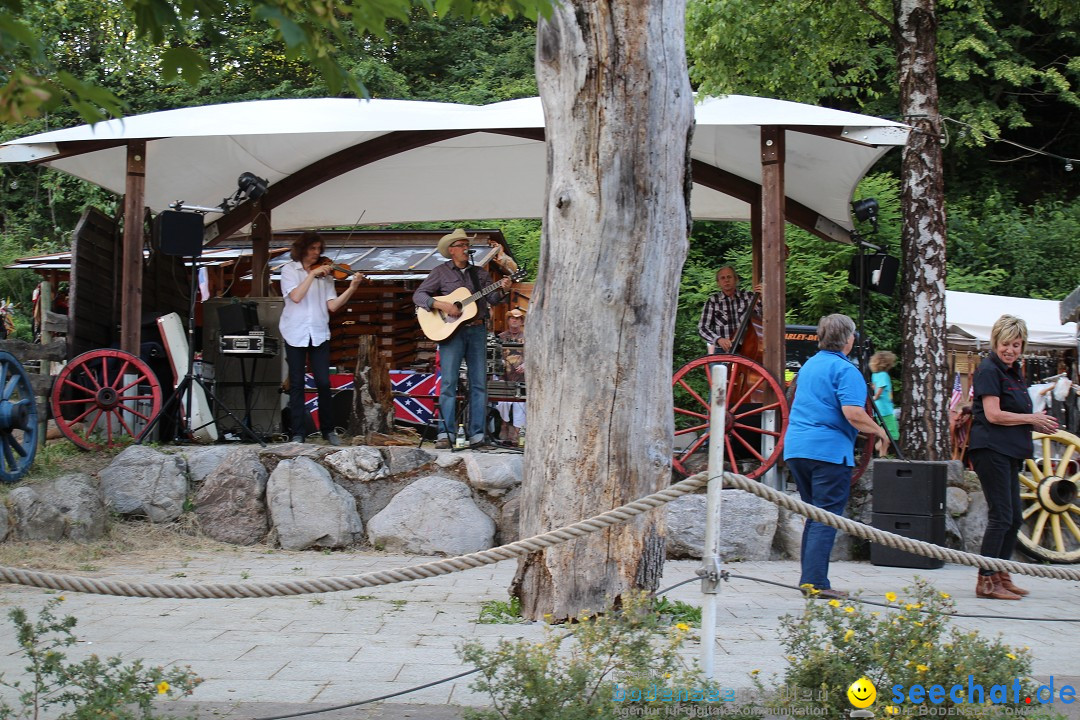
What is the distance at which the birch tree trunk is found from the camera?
16.6 feet

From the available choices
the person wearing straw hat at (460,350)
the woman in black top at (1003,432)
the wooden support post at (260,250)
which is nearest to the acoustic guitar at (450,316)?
the person wearing straw hat at (460,350)

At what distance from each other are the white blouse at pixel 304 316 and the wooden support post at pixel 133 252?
1175 millimetres

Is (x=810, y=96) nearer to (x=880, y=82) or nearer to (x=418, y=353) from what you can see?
(x=418, y=353)

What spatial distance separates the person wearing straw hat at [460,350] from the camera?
895 cm

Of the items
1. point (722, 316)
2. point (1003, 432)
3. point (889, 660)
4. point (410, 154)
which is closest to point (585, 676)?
point (889, 660)

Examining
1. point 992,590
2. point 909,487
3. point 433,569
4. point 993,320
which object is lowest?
point 992,590

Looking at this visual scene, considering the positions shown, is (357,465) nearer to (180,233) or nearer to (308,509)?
(308,509)

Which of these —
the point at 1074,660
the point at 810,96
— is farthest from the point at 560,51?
the point at 810,96

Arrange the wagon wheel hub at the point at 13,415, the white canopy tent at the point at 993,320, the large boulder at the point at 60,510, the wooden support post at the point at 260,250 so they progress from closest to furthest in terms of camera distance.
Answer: the large boulder at the point at 60,510, the wagon wheel hub at the point at 13,415, the wooden support post at the point at 260,250, the white canopy tent at the point at 993,320

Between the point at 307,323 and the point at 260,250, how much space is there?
2563 mm

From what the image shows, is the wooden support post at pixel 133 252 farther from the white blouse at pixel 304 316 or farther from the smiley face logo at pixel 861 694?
the smiley face logo at pixel 861 694

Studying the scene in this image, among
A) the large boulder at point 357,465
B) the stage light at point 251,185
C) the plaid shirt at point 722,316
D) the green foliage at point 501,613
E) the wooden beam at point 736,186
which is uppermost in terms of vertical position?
the wooden beam at point 736,186

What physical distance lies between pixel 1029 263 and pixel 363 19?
700 inches

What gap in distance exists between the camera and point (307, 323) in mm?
9148
